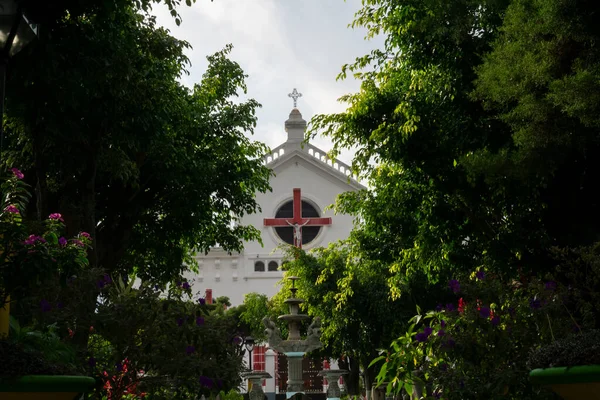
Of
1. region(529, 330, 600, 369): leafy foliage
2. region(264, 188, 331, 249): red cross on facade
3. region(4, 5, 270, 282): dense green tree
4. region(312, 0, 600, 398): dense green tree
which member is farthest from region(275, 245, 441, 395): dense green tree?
region(529, 330, 600, 369): leafy foliage

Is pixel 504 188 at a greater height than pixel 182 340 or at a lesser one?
greater

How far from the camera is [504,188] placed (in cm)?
1441

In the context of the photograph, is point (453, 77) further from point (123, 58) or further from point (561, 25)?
point (123, 58)

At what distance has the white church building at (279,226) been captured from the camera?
161ft

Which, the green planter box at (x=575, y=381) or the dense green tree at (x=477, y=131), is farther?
the dense green tree at (x=477, y=131)

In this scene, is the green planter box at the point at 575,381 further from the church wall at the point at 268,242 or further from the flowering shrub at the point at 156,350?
the church wall at the point at 268,242

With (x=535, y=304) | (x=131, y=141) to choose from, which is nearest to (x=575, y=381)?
(x=535, y=304)

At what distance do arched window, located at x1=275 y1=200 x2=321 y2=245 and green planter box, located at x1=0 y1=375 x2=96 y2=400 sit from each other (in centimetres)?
4377

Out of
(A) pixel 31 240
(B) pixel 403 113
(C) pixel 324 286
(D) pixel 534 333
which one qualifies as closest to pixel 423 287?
(C) pixel 324 286

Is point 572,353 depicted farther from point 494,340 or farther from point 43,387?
point 494,340

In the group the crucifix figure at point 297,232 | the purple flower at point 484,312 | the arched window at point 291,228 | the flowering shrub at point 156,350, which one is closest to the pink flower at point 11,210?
the flowering shrub at point 156,350

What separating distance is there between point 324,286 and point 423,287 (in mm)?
4280

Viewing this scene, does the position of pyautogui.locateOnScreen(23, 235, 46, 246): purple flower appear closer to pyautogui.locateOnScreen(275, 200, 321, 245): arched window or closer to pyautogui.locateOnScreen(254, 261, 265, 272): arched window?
pyautogui.locateOnScreen(275, 200, 321, 245): arched window

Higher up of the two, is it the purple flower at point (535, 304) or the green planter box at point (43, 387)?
the purple flower at point (535, 304)
